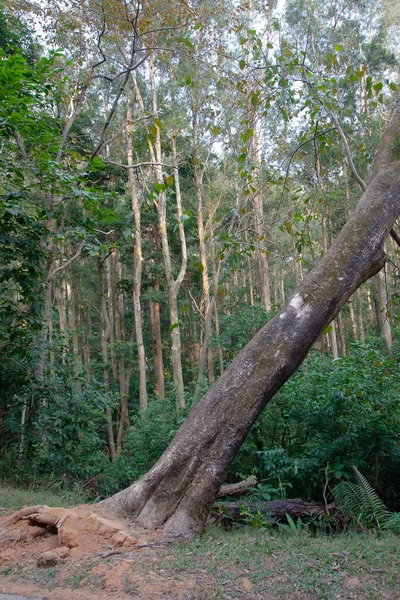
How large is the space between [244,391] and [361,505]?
2503mm

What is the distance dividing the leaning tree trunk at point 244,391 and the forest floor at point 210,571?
15.7 inches

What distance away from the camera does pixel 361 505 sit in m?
5.27

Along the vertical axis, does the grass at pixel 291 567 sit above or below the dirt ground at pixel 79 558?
below

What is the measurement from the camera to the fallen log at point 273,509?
5680mm

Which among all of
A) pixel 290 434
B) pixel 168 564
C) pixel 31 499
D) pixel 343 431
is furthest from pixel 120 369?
pixel 168 564

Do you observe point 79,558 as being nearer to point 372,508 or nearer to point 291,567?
point 291,567

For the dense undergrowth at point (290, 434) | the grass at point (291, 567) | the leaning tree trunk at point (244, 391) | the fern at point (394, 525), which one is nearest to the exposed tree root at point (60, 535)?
the leaning tree trunk at point (244, 391)

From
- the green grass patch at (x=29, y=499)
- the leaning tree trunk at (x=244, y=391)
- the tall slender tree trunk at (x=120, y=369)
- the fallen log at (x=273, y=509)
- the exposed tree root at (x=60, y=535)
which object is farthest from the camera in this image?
the tall slender tree trunk at (x=120, y=369)

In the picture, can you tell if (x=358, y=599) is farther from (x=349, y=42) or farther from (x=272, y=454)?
(x=349, y=42)

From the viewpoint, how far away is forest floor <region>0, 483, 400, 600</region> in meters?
2.77

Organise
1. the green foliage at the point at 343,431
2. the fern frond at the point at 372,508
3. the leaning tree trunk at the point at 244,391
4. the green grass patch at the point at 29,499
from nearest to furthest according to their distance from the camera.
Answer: the leaning tree trunk at the point at 244,391, the fern frond at the point at 372,508, the green grass patch at the point at 29,499, the green foliage at the point at 343,431

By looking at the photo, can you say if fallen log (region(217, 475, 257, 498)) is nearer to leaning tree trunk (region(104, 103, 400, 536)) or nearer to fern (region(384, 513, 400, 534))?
fern (region(384, 513, 400, 534))

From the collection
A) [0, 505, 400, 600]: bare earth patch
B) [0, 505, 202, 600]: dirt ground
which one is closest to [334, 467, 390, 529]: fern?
[0, 505, 400, 600]: bare earth patch

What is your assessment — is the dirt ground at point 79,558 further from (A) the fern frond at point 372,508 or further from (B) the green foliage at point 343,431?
(B) the green foliage at point 343,431
